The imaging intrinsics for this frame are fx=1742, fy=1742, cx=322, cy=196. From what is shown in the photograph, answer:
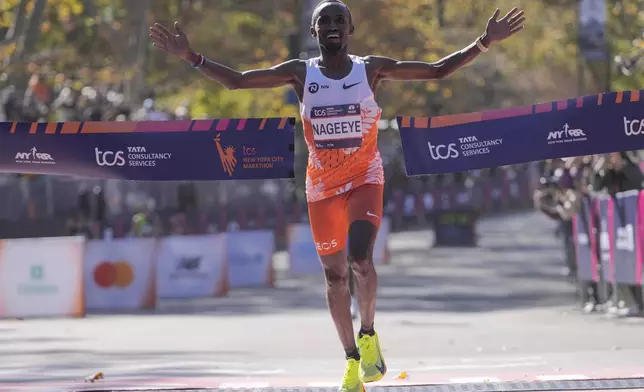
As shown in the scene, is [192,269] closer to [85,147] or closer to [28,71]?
[28,71]

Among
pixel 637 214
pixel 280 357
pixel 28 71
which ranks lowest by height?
pixel 280 357

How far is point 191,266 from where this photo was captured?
24391 millimetres

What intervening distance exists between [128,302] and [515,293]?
579 cm

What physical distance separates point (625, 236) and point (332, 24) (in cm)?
951

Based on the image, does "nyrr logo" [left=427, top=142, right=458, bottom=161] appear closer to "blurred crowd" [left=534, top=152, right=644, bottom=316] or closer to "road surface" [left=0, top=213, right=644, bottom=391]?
"road surface" [left=0, top=213, right=644, bottom=391]

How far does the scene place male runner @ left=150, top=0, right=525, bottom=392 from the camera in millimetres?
9414

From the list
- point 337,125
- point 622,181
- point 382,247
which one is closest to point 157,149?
point 337,125

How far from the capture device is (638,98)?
37.2 ft

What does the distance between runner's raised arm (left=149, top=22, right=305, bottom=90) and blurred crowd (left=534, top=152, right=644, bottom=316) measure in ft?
24.1

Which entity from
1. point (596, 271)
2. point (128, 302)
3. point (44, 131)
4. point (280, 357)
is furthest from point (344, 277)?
point (128, 302)

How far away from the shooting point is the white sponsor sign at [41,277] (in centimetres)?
2088

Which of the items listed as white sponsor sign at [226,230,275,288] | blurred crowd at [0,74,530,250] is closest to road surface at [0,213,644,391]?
white sponsor sign at [226,230,275,288]

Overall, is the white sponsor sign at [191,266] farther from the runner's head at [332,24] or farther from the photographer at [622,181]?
the runner's head at [332,24]

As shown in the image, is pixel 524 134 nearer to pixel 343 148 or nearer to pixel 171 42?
pixel 343 148
